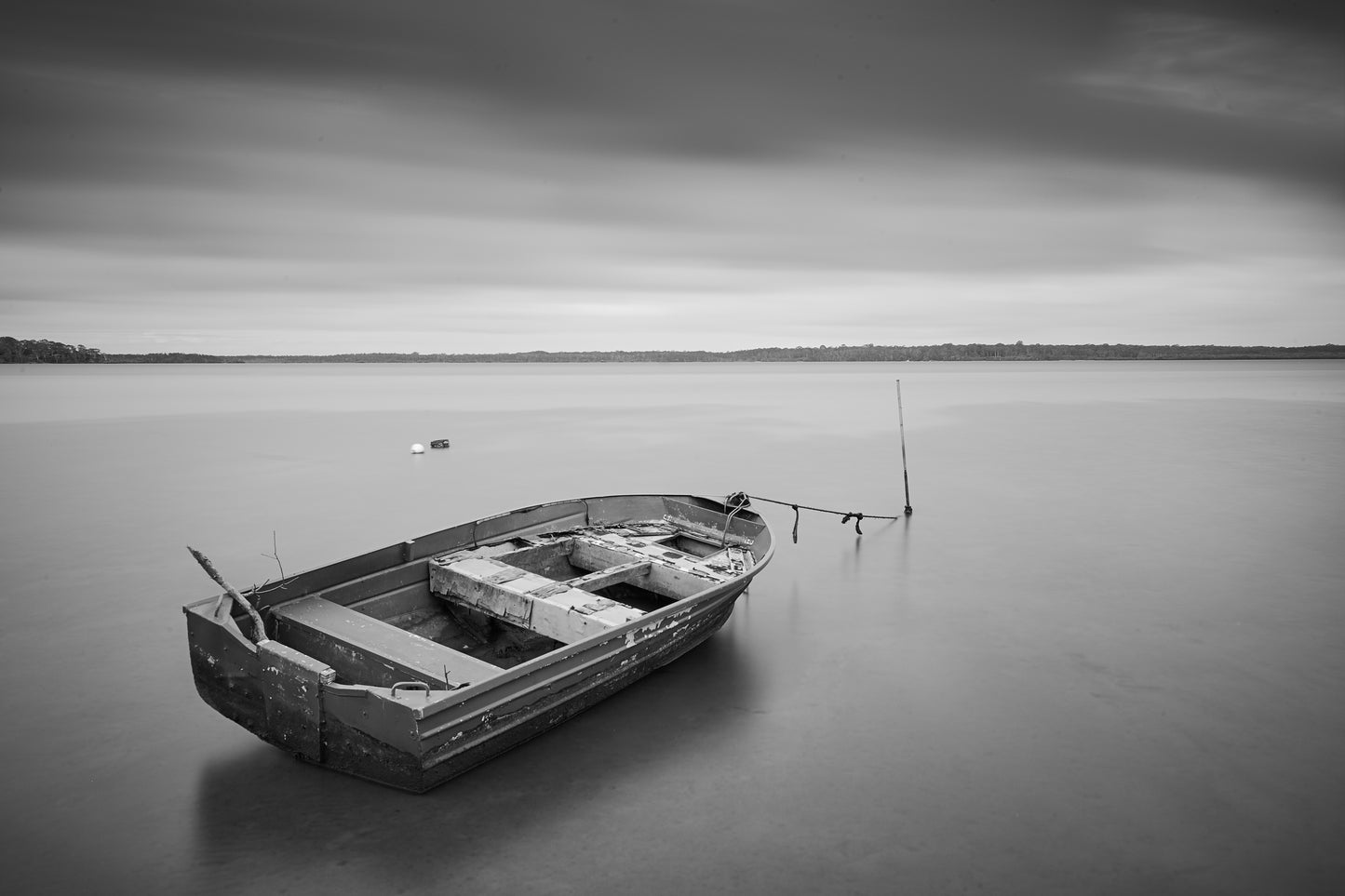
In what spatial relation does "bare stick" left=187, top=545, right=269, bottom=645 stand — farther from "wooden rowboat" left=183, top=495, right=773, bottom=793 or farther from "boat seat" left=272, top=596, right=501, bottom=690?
"boat seat" left=272, top=596, right=501, bottom=690

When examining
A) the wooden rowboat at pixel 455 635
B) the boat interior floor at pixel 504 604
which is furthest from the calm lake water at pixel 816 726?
the boat interior floor at pixel 504 604

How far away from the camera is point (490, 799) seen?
470 cm

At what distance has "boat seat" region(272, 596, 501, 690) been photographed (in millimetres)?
4992

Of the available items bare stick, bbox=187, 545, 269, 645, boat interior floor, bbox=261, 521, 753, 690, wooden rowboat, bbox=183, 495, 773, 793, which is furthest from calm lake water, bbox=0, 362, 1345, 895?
bare stick, bbox=187, 545, 269, 645

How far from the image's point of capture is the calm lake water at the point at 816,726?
422 cm

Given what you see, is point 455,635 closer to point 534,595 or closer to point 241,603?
point 534,595

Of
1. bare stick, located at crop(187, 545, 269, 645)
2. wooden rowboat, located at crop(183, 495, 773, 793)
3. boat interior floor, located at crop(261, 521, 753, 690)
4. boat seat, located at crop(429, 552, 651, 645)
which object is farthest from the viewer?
boat seat, located at crop(429, 552, 651, 645)

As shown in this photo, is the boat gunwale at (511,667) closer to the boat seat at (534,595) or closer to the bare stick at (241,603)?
the bare stick at (241,603)

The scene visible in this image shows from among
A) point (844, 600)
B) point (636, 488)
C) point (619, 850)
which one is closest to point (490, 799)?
point (619, 850)

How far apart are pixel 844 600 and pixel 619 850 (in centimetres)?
502

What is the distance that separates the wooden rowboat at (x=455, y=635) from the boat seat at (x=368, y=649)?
0.05 feet

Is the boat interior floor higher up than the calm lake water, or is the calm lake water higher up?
the boat interior floor

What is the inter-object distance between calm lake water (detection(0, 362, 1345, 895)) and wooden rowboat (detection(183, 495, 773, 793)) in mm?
412

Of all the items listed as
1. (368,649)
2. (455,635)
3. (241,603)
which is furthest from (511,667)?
(241,603)
